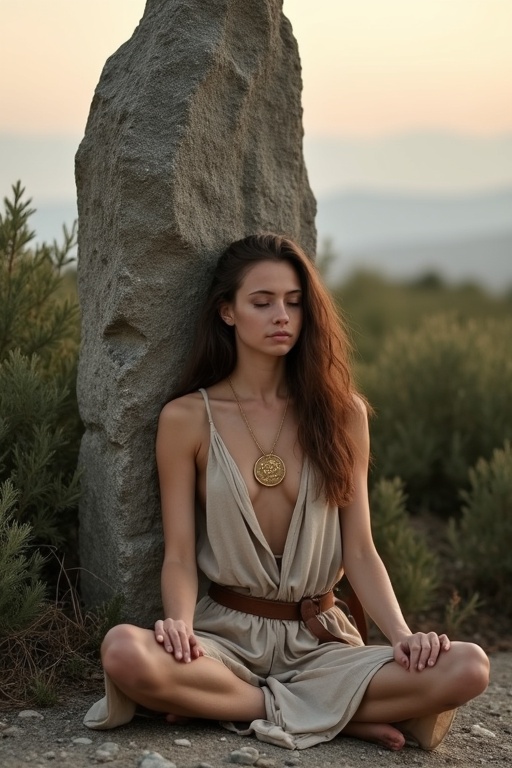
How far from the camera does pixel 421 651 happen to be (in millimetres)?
3637

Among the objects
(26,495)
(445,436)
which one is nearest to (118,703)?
(26,495)

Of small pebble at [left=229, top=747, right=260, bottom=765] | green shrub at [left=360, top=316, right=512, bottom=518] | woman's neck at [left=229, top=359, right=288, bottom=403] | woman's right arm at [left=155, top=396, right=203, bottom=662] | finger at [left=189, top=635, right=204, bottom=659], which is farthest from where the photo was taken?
green shrub at [left=360, top=316, right=512, bottom=518]

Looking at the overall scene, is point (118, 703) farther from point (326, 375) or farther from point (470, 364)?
point (470, 364)

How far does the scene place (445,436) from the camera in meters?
7.19

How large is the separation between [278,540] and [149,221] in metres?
1.25

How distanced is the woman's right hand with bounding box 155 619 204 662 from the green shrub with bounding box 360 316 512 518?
3.38m

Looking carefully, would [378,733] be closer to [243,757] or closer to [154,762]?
[243,757]

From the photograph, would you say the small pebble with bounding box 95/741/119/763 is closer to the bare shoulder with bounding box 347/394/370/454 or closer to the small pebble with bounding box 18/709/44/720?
the small pebble with bounding box 18/709/44/720

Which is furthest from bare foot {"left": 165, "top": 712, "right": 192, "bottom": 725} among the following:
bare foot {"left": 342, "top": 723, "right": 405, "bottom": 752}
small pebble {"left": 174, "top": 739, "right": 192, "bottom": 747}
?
bare foot {"left": 342, "top": 723, "right": 405, "bottom": 752}

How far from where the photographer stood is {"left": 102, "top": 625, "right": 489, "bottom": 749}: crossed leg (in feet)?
11.4

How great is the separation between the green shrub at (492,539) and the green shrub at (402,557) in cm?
35

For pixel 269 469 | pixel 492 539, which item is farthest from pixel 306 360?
pixel 492 539

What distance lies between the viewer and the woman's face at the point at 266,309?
402 centimetres

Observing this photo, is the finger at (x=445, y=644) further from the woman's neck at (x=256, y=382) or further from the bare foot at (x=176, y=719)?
the woman's neck at (x=256, y=382)
